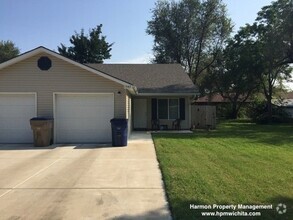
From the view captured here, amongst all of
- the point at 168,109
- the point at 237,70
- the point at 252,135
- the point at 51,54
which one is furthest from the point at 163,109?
the point at 237,70

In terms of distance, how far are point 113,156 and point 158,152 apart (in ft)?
4.98

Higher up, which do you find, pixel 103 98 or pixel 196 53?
pixel 196 53

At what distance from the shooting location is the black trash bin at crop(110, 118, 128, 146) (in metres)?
14.3

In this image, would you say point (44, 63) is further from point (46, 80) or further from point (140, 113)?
point (140, 113)

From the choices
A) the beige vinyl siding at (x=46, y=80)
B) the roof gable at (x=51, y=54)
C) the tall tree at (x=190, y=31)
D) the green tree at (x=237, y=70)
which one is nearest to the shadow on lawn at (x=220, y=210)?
the roof gable at (x=51, y=54)

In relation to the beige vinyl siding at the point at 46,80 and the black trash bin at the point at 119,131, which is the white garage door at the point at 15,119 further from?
the black trash bin at the point at 119,131

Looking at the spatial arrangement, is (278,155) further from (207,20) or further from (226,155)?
(207,20)

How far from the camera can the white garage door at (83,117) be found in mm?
15562

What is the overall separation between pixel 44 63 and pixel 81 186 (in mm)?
9363

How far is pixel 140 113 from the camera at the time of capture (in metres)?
22.3

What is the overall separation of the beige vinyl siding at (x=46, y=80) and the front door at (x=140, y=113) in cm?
703

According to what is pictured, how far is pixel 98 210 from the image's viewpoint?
5.71 meters

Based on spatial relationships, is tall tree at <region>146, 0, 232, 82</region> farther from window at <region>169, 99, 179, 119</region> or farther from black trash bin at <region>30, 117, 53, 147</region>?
black trash bin at <region>30, 117, 53, 147</region>

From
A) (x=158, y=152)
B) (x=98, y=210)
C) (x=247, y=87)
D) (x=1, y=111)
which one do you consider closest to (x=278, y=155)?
(x=158, y=152)
